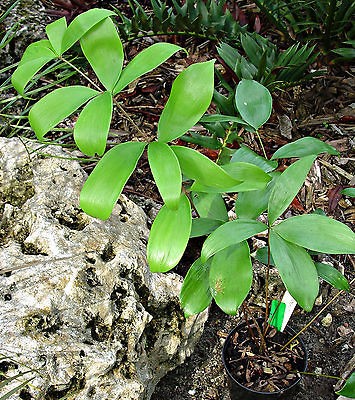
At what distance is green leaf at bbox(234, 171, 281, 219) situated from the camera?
1.25 m

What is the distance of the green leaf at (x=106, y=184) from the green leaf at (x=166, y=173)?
0.04 meters

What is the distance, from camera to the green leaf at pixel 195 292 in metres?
1.30

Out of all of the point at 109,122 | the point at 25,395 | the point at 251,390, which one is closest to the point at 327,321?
the point at 251,390

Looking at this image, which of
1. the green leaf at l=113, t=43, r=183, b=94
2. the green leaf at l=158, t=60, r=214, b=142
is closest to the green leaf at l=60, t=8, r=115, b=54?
the green leaf at l=113, t=43, r=183, b=94

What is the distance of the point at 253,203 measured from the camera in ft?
4.12

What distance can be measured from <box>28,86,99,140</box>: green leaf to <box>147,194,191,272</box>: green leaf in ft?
0.86

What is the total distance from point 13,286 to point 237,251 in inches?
21.2

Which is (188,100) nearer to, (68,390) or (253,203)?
(253,203)

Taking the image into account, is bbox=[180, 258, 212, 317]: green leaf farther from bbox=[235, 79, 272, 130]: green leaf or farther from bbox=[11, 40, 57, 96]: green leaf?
bbox=[11, 40, 57, 96]: green leaf

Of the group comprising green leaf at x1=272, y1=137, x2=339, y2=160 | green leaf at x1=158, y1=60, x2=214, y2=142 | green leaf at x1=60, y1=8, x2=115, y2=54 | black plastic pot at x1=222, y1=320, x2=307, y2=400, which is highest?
green leaf at x1=60, y1=8, x2=115, y2=54

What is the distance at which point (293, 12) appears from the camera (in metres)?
2.58

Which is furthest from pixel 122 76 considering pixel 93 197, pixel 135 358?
pixel 135 358

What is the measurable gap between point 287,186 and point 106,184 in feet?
1.26

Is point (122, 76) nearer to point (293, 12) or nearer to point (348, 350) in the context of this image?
point (348, 350)
